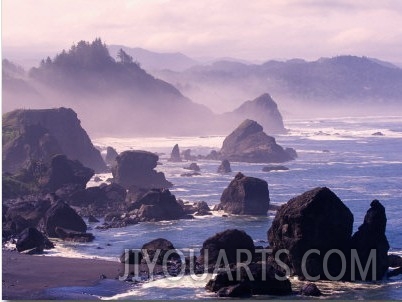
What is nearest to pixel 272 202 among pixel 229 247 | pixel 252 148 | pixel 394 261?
pixel 229 247

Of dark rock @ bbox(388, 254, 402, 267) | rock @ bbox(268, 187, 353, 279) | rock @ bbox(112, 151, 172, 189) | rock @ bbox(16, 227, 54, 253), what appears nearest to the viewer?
rock @ bbox(268, 187, 353, 279)

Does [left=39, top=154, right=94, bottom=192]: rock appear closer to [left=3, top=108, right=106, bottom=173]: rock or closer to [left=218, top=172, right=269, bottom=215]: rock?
[left=3, top=108, right=106, bottom=173]: rock

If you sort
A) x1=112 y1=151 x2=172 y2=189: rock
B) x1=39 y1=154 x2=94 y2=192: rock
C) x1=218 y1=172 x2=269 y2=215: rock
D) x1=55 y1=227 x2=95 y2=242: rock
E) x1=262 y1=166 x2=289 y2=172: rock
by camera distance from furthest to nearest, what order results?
x1=262 y1=166 x2=289 y2=172: rock → x1=112 y1=151 x2=172 y2=189: rock → x1=39 y1=154 x2=94 y2=192: rock → x1=218 y1=172 x2=269 y2=215: rock → x1=55 y1=227 x2=95 y2=242: rock

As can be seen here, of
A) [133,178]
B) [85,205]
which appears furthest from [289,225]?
[133,178]

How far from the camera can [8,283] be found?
67625mm

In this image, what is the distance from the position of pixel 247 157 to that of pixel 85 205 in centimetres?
6419

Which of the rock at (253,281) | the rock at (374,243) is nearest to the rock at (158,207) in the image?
the rock at (374,243)

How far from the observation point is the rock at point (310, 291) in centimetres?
6244

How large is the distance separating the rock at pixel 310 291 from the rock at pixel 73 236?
31471 millimetres

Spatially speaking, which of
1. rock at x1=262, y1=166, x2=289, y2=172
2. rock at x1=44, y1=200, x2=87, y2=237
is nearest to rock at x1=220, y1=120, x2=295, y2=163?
rock at x1=262, y1=166, x2=289, y2=172

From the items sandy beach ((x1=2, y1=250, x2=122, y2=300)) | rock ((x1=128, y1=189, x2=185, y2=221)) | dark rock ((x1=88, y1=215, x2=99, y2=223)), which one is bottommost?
sandy beach ((x1=2, y1=250, x2=122, y2=300))

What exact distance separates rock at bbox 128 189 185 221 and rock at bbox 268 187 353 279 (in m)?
32.7

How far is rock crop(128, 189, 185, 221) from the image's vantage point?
10212cm

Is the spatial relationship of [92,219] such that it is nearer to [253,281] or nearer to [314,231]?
[314,231]
